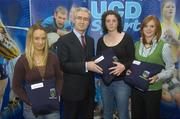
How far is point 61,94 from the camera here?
3.30 metres

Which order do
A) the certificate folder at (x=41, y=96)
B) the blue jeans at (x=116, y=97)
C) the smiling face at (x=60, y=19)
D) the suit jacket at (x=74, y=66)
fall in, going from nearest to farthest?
the certificate folder at (x=41, y=96) < the suit jacket at (x=74, y=66) < the blue jeans at (x=116, y=97) < the smiling face at (x=60, y=19)

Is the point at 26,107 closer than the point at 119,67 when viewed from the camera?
Yes

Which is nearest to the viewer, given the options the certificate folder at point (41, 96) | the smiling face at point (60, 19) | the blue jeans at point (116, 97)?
the certificate folder at point (41, 96)

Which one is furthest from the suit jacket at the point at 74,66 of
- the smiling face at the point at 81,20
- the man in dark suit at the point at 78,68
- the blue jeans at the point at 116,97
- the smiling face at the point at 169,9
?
the smiling face at the point at 169,9

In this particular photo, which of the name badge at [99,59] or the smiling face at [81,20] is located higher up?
the smiling face at [81,20]

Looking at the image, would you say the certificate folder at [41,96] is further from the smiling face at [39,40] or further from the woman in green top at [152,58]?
the woman in green top at [152,58]

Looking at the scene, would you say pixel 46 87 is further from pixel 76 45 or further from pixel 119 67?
pixel 119 67

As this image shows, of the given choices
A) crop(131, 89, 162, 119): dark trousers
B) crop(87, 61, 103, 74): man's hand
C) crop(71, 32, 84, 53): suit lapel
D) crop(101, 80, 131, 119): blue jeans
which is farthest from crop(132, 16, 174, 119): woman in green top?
crop(71, 32, 84, 53): suit lapel

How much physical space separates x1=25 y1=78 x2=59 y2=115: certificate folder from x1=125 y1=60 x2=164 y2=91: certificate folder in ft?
2.82

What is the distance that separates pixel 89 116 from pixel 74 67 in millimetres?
598

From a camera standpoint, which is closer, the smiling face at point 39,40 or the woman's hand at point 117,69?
the smiling face at point 39,40

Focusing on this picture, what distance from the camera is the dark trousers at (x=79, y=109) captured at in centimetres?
327

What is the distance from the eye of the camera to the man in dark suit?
125 inches

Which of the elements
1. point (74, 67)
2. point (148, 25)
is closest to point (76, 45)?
point (74, 67)
